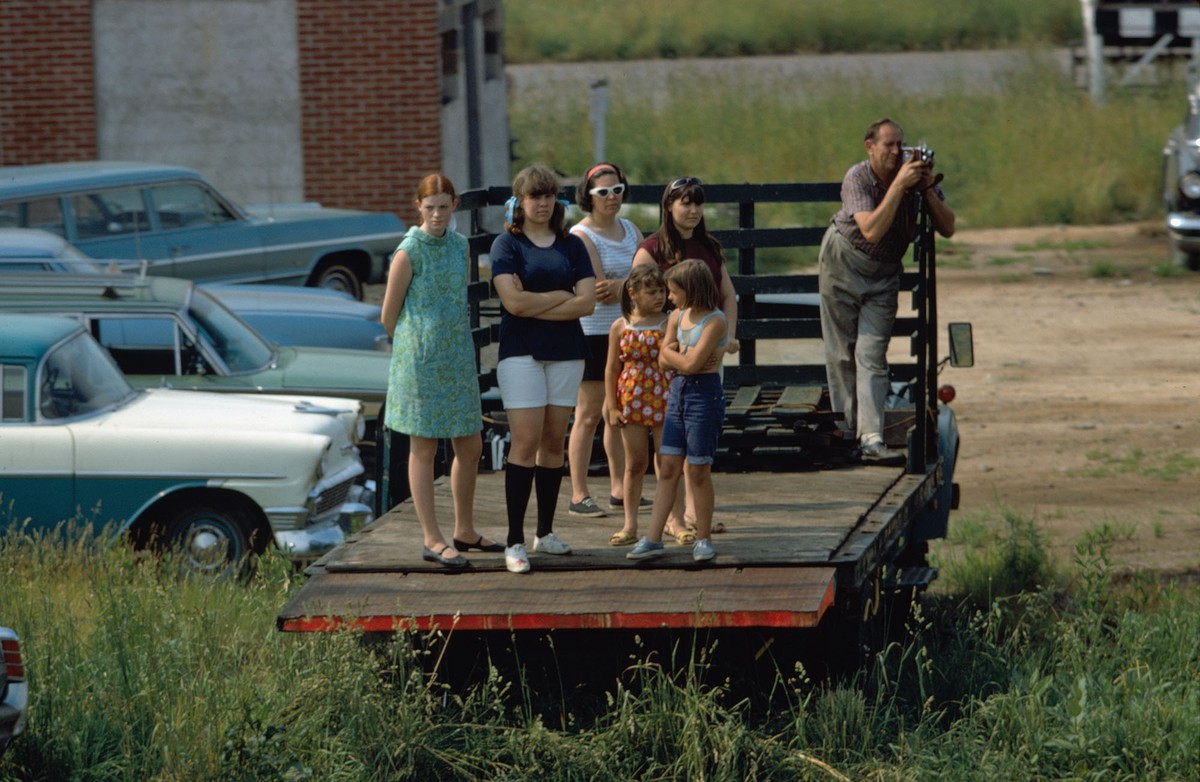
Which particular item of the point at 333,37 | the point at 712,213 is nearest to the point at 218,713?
the point at 333,37

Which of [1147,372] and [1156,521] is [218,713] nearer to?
[1156,521]

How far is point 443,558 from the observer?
589 centimetres

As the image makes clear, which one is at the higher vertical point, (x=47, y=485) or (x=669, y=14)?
(x=669, y=14)

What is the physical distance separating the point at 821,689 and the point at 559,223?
1898 millimetres

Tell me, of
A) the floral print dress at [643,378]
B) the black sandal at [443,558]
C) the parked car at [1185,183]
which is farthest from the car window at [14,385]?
the parked car at [1185,183]

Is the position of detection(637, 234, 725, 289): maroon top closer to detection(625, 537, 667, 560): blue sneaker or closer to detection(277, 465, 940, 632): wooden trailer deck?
detection(277, 465, 940, 632): wooden trailer deck

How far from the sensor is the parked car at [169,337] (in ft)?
32.3

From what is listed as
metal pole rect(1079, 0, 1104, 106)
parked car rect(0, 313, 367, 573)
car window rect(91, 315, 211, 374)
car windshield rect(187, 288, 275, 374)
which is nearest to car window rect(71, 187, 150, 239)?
car windshield rect(187, 288, 275, 374)

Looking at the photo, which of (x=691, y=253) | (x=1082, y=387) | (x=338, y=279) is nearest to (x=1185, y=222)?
(x=1082, y=387)

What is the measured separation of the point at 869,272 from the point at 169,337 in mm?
4455

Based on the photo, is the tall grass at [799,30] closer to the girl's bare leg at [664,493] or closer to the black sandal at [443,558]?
the girl's bare leg at [664,493]

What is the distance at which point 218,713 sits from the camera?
5.54 m

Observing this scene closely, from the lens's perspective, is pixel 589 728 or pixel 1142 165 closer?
pixel 589 728

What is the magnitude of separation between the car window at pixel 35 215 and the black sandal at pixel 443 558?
8519 millimetres
